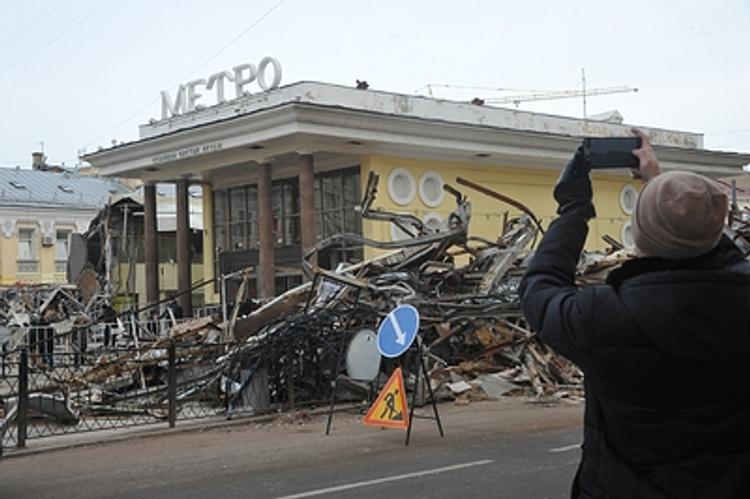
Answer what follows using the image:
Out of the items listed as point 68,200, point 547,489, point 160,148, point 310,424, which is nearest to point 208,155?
point 160,148

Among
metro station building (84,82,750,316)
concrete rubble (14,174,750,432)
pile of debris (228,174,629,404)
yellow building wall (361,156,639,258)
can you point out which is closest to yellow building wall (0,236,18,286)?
metro station building (84,82,750,316)

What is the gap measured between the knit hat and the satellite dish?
10.7 m

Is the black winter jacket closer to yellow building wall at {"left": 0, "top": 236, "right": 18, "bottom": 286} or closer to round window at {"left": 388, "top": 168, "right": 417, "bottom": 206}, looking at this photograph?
round window at {"left": 388, "top": 168, "right": 417, "bottom": 206}

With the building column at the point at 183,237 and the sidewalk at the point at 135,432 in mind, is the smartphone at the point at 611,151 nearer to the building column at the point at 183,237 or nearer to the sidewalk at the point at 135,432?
the sidewalk at the point at 135,432

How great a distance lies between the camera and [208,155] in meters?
34.0

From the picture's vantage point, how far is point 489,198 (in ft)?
120

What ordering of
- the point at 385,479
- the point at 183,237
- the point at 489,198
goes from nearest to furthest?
the point at 385,479
the point at 489,198
the point at 183,237

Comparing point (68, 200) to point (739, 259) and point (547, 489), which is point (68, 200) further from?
point (739, 259)

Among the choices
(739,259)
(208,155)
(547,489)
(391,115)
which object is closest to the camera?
(739,259)

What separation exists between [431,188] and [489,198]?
308 centimetres

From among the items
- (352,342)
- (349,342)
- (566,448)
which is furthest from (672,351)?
(349,342)

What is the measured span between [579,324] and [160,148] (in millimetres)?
33703

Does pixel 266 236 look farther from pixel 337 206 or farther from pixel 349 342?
pixel 349 342

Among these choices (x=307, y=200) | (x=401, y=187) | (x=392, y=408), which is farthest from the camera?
(x=401, y=187)
